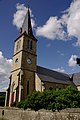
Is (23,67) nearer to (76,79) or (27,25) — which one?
(27,25)

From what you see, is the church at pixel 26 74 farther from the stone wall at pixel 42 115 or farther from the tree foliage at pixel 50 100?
the tree foliage at pixel 50 100

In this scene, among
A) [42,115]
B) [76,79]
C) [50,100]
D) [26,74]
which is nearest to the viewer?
[42,115]

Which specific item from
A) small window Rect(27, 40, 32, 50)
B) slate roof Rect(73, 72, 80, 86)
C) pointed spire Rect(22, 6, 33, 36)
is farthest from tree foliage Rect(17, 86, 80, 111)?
slate roof Rect(73, 72, 80, 86)

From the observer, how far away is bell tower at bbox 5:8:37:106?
33.8m

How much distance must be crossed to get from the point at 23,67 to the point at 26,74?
67.7 inches

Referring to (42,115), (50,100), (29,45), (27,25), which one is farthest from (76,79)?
(42,115)

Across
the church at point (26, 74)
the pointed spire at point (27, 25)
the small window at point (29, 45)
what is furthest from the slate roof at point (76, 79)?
the pointed spire at point (27, 25)

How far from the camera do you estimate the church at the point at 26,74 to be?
34.2 meters

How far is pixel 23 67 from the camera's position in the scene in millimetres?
35375

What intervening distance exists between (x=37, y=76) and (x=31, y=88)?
9.94 feet

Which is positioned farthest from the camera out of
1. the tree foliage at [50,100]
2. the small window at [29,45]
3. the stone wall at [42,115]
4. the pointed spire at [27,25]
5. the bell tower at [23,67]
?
the pointed spire at [27,25]

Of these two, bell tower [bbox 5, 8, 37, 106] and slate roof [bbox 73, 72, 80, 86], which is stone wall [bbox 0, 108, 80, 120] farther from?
slate roof [bbox 73, 72, 80, 86]

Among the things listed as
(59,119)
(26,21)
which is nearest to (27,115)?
(59,119)

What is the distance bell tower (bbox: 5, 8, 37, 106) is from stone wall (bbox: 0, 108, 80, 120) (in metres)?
12.2
